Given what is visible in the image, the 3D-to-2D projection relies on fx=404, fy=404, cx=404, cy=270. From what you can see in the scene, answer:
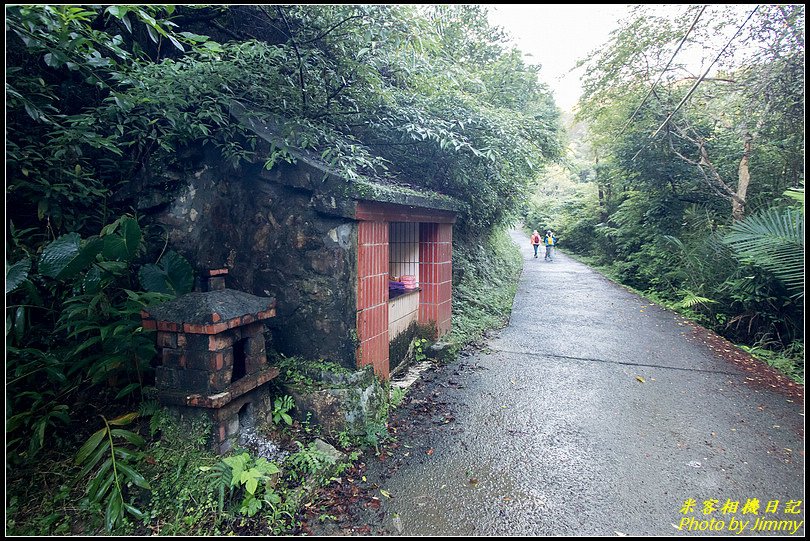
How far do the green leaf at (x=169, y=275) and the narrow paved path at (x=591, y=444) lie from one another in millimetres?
2268

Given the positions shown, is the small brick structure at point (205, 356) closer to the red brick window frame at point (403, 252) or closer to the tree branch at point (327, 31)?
the tree branch at point (327, 31)

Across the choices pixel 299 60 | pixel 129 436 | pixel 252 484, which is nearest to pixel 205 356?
pixel 129 436

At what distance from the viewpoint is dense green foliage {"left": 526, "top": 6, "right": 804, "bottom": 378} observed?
638 cm

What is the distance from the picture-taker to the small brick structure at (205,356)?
2.86 metres

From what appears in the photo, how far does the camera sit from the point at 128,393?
11.0 feet

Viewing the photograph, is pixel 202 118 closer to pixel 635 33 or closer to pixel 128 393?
pixel 128 393

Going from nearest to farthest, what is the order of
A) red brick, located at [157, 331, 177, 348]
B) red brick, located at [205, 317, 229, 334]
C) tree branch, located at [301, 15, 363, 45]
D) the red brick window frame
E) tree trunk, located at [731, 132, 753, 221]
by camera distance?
red brick, located at [205, 317, 229, 334] → red brick, located at [157, 331, 177, 348] → tree branch, located at [301, 15, 363, 45] → the red brick window frame → tree trunk, located at [731, 132, 753, 221]

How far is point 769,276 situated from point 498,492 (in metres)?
6.64

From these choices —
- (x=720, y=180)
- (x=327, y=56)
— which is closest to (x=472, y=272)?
(x=720, y=180)

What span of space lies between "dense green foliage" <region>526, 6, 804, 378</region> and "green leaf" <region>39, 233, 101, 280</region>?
24.0 ft

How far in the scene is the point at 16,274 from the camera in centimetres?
287

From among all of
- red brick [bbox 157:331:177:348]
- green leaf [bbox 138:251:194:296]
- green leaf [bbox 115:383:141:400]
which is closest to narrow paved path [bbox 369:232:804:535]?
red brick [bbox 157:331:177:348]

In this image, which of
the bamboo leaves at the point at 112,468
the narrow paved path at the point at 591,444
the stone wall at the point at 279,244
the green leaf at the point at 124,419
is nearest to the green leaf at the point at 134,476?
the bamboo leaves at the point at 112,468

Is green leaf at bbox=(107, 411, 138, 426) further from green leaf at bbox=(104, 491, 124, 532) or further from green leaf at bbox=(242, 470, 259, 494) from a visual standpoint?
green leaf at bbox=(242, 470, 259, 494)
